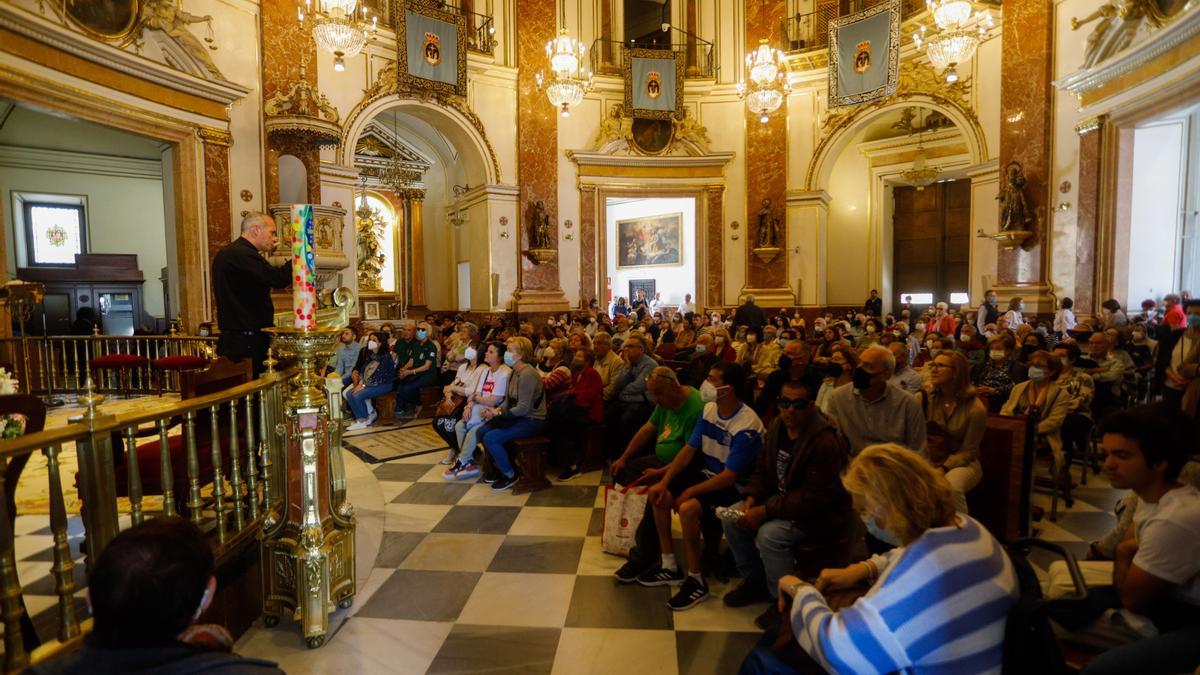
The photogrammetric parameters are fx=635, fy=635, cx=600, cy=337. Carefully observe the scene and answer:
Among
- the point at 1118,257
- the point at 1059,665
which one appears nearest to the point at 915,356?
the point at 1118,257

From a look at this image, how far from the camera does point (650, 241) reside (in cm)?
2009

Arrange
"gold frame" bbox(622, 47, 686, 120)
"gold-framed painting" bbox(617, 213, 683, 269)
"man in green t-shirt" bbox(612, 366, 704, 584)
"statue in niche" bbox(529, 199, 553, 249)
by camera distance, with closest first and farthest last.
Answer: "man in green t-shirt" bbox(612, 366, 704, 584)
"statue in niche" bbox(529, 199, 553, 249)
"gold frame" bbox(622, 47, 686, 120)
"gold-framed painting" bbox(617, 213, 683, 269)

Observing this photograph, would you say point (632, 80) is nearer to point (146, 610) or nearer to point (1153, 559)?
point (1153, 559)

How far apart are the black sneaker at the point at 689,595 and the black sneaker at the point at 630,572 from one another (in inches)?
11.5

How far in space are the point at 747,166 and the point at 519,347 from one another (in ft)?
36.8

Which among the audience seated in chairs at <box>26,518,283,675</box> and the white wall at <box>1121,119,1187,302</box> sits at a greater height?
the white wall at <box>1121,119,1187,302</box>

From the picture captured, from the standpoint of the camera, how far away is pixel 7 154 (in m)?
12.4

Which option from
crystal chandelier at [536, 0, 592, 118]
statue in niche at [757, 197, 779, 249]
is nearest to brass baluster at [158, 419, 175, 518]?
crystal chandelier at [536, 0, 592, 118]

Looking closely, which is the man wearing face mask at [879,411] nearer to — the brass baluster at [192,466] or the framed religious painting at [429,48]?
the brass baluster at [192,466]

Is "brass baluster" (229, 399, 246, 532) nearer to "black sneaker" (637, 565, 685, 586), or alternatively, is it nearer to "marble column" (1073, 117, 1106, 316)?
"black sneaker" (637, 565, 685, 586)

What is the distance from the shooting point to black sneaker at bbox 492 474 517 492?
5414mm

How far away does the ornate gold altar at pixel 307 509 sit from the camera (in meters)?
2.95

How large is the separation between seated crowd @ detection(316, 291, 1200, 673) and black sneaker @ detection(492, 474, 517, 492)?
1 centimetres

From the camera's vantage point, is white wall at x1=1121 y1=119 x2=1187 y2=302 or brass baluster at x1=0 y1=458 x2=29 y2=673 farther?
white wall at x1=1121 y1=119 x2=1187 y2=302
